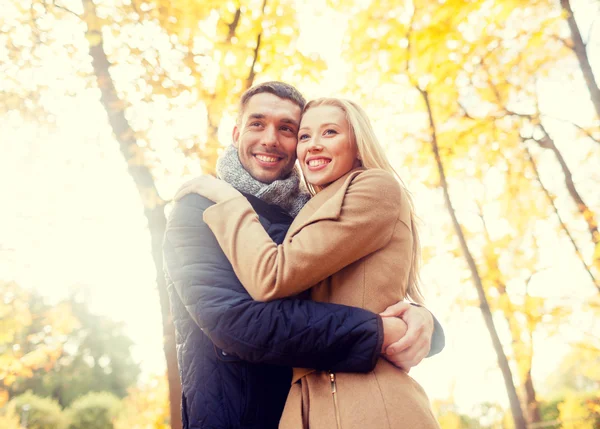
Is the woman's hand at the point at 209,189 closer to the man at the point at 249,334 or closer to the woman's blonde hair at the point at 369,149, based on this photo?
the man at the point at 249,334

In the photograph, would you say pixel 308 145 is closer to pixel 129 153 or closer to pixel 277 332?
pixel 277 332

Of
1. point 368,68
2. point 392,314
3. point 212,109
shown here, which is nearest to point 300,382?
point 392,314

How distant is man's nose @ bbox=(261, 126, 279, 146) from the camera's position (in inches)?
87.7

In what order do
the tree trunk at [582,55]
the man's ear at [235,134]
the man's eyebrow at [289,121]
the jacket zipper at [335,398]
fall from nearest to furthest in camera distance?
1. the jacket zipper at [335,398]
2. the man's eyebrow at [289,121]
3. the man's ear at [235,134]
4. the tree trunk at [582,55]

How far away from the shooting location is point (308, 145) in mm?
1989

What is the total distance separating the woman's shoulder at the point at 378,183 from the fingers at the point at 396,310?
0.38 m

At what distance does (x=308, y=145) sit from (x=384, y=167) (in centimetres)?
32

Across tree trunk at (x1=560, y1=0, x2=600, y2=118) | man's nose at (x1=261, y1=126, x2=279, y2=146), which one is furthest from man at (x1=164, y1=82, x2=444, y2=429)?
tree trunk at (x1=560, y1=0, x2=600, y2=118)

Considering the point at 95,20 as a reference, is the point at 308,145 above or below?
below

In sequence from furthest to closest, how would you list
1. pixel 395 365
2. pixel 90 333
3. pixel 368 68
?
pixel 90 333 → pixel 368 68 → pixel 395 365

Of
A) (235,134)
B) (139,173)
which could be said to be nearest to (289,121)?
Result: (235,134)

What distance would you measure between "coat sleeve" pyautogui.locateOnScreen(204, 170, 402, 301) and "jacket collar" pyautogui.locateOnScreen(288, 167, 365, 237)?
0.02 m

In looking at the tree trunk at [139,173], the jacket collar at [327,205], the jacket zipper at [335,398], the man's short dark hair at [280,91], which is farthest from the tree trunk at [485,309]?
the jacket zipper at [335,398]

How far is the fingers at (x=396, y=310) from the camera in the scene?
1.60 meters
